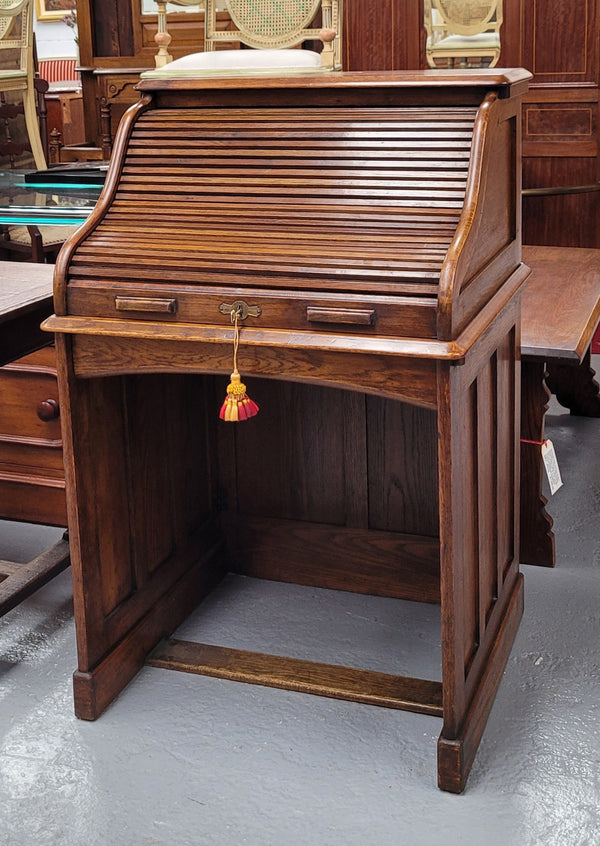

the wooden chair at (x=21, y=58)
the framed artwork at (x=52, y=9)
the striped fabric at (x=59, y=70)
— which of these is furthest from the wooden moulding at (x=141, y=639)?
the framed artwork at (x=52, y=9)

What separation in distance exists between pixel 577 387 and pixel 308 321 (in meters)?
2.62

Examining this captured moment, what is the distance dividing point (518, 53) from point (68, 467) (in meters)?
5.02

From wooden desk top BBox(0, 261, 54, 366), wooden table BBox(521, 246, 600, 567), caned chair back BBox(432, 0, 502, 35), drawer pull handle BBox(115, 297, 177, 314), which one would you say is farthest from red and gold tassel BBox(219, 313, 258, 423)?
caned chair back BBox(432, 0, 502, 35)

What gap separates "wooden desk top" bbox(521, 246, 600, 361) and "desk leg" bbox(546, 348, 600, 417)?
404 mm

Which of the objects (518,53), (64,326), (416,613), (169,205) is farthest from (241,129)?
(518,53)

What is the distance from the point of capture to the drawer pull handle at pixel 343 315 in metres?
2.03

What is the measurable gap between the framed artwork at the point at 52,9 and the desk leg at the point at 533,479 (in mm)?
12020

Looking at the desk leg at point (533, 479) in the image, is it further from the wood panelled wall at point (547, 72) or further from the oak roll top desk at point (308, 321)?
the wood panelled wall at point (547, 72)

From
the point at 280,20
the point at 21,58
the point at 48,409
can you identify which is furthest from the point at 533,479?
the point at 21,58

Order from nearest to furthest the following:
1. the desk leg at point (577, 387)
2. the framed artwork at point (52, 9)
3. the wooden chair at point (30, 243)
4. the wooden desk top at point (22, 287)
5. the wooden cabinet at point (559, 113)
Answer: the wooden desk top at point (22, 287), the wooden chair at point (30, 243), the desk leg at point (577, 387), the wooden cabinet at point (559, 113), the framed artwork at point (52, 9)

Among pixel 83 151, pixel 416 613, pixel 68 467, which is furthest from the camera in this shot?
pixel 83 151

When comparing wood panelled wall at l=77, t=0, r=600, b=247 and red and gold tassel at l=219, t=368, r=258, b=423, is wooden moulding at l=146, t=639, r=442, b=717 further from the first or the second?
wood panelled wall at l=77, t=0, r=600, b=247

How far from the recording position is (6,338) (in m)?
2.53

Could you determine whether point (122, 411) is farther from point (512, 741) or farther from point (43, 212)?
point (512, 741)
